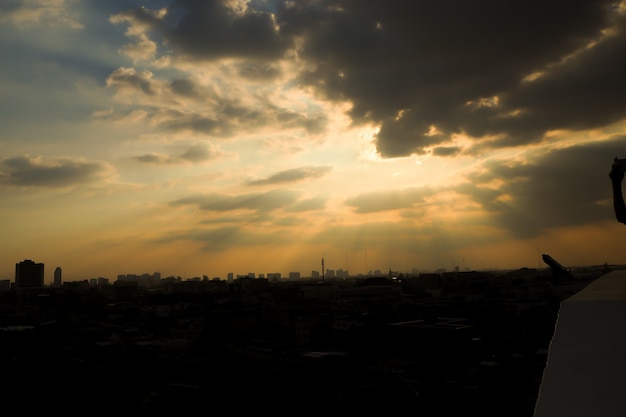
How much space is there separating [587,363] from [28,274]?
3596 inches

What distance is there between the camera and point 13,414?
535 inches

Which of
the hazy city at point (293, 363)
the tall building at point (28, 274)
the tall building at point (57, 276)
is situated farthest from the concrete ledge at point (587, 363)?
the tall building at point (57, 276)

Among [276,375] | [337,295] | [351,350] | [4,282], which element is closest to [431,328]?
[351,350]

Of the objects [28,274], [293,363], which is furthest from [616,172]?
[28,274]

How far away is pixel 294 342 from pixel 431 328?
8.20 metres

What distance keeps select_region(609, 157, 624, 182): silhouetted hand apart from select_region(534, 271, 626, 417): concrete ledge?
0.93 metres

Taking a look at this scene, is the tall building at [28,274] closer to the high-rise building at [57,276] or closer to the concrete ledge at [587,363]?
the high-rise building at [57,276]

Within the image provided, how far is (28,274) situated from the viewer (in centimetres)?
7825

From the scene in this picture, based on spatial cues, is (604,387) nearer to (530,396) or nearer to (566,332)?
(566,332)

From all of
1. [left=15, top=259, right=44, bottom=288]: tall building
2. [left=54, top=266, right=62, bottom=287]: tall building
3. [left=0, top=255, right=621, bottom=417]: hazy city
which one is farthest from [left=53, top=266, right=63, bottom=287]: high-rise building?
[left=0, top=255, right=621, bottom=417]: hazy city

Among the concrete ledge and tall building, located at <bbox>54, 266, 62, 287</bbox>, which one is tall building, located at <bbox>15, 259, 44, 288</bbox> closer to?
tall building, located at <bbox>54, 266, 62, 287</bbox>

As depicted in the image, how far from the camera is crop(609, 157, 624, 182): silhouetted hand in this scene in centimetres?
241

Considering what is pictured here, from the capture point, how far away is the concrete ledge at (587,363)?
Result: 138 centimetres

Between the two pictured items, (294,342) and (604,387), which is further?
(294,342)
